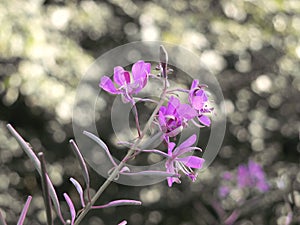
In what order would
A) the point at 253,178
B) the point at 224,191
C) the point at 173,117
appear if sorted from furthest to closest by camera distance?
the point at 224,191 < the point at 253,178 < the point at 173,117

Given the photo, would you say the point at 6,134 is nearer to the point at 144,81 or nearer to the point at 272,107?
the point at 272,107

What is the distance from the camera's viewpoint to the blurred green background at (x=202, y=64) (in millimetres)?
2232

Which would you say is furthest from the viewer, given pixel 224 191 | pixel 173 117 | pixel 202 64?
pixel 202 64

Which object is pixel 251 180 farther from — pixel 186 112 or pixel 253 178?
pixel 186 112

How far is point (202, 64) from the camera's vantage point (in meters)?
2.60

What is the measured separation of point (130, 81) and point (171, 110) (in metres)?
0.08

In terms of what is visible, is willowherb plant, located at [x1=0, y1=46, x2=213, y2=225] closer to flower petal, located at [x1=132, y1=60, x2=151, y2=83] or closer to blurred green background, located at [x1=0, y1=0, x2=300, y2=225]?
flower petal, located at [x1=132, y1=60, x2=151, y2=83]

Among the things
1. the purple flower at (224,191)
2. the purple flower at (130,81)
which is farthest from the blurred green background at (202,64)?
the purple flower at (130,81)

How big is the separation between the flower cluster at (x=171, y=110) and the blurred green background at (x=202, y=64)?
1366 millimetres

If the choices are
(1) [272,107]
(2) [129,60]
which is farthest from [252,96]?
(2) [129,60]

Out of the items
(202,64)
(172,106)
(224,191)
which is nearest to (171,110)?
(172,106)

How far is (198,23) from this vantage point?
2.65 metres

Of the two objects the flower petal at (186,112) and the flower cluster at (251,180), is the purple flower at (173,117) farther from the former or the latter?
the flower cluster at (251,180)

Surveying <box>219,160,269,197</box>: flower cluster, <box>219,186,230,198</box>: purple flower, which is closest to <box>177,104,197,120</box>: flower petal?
<box>219,160,269,197</box>: flower cluster
